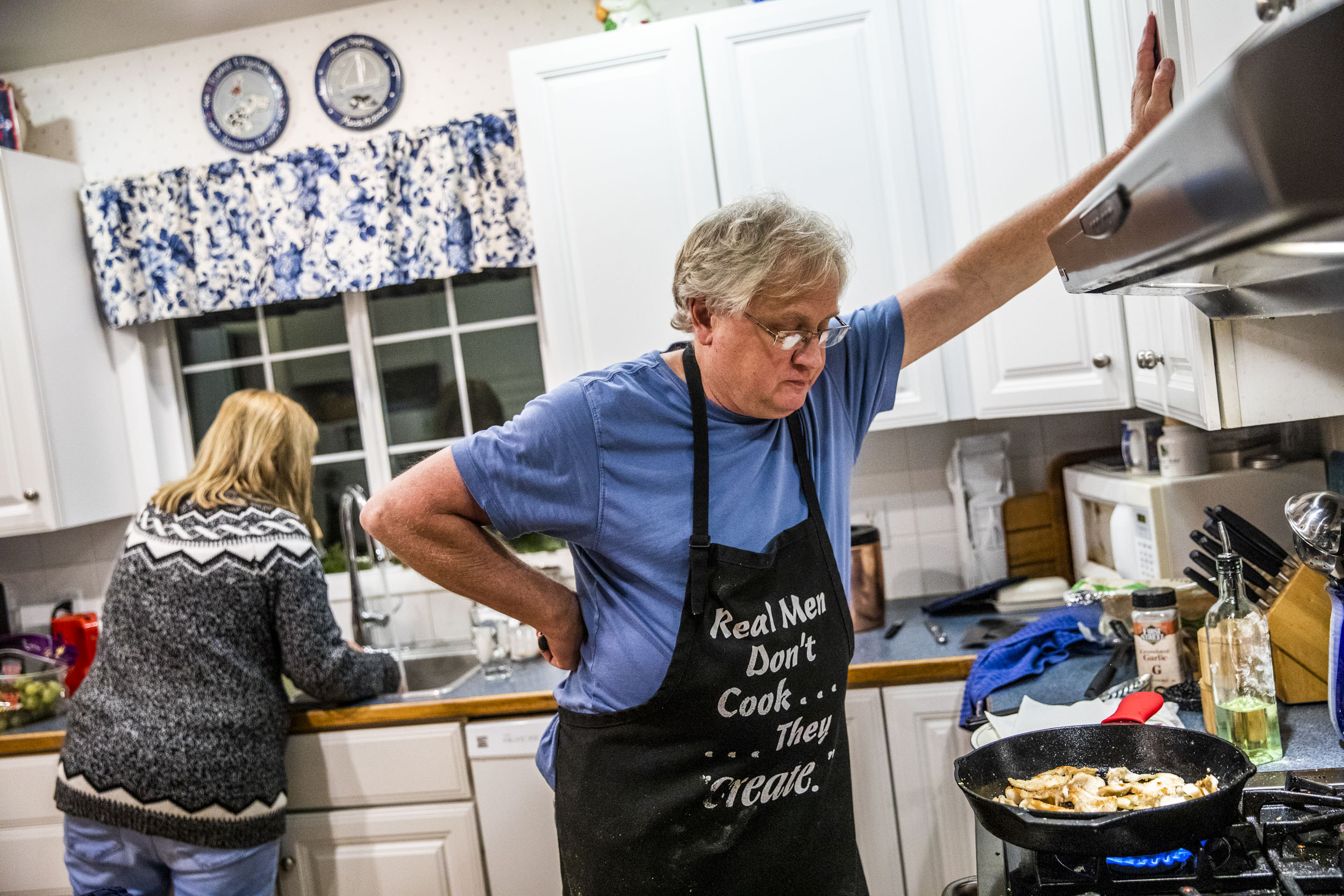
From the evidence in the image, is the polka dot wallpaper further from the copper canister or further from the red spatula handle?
the red spatula handle

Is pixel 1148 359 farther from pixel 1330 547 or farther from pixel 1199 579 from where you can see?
pixel 1330 547

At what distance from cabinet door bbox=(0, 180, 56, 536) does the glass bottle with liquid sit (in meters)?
2.79

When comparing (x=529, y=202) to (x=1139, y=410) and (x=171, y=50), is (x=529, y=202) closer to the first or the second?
(x=171, y=50)

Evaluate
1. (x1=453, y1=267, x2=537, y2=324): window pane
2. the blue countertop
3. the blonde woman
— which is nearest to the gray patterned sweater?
the blonde woman

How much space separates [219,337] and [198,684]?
138cm

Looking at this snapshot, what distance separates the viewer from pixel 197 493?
220 cm

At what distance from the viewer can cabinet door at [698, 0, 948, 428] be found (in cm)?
235

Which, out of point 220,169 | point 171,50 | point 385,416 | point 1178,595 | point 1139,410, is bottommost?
point 1178,595

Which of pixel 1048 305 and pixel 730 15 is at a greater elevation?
pixel 730 15

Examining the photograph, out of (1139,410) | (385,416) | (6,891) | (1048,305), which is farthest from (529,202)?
(6,891)

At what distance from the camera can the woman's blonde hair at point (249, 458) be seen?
7.27ft

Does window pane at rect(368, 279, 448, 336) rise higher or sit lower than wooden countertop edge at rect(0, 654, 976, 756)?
higher

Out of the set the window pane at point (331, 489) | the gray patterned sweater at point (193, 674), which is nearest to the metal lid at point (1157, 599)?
the gray patterned sweater at point (193, 674)

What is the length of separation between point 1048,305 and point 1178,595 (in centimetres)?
72
